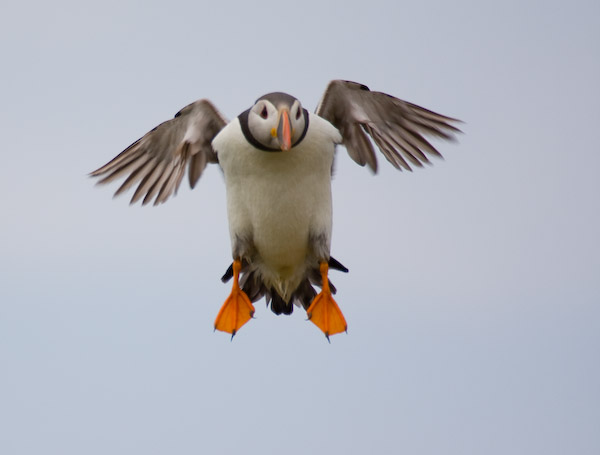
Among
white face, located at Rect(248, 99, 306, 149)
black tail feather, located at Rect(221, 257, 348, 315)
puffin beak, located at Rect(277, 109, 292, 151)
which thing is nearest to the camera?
puffin beak, located at Rect(277, 109, 292, 151)

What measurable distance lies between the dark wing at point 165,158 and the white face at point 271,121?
1681mm

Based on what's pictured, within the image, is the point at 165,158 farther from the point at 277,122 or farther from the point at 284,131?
the point at 284,131

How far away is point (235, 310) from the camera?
11648 millimetres

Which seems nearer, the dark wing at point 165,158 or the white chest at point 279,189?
the white chest at point 279,189

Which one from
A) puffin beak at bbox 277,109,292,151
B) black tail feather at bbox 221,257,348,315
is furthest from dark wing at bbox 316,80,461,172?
puffin beak at bbox 277,109,292,151

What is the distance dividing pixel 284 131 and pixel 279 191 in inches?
40.6

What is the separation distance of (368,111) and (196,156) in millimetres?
1964

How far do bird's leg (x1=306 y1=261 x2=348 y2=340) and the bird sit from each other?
0.4 inches

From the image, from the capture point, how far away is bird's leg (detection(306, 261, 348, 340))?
1148cm

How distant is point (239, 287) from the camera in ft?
38.8

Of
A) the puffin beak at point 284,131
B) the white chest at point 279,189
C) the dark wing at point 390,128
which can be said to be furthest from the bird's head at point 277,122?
the dark wing at point 390,128

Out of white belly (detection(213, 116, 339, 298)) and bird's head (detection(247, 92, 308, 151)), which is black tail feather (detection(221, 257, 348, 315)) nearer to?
white belly (detection(213, 116, 339, 298))

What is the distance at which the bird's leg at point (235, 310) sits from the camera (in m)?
11.5

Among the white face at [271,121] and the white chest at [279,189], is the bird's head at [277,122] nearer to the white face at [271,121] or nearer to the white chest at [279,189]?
the white face at [271,121]
